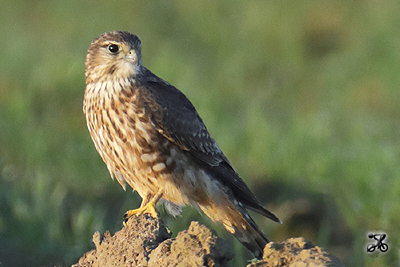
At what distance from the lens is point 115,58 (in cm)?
465

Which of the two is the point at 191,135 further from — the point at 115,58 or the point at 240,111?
the point at 240,111

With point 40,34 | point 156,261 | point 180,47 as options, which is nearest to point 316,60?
point 180,47

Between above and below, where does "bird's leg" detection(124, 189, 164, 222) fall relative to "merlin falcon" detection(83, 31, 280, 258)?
below

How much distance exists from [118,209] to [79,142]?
126 centimetres

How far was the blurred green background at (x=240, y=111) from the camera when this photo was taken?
6297mm

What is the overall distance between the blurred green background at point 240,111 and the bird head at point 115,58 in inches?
58.7

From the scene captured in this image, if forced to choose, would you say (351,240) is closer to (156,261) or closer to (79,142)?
(79,142)

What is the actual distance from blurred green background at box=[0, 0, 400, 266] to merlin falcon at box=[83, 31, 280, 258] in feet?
3.65

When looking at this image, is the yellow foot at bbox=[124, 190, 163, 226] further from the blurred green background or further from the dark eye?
the blurred green background

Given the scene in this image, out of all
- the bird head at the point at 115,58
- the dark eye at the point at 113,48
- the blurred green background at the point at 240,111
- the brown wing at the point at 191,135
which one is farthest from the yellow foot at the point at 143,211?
the blurred green background at the point at 240,111

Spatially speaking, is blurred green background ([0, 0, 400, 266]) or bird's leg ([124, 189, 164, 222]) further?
blurred green background ([0, 0, 400, 266])

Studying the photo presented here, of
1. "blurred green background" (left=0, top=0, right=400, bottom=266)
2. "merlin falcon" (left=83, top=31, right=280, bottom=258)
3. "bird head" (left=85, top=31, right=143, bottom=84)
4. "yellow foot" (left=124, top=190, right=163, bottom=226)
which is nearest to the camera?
"yellow foot" (left=124, top=190, right=163, bottom=226)

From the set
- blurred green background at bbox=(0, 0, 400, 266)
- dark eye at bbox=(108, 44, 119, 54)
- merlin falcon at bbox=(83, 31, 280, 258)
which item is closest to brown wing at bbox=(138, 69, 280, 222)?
merlin falcon at bbox=(83, 31, 280, 258)

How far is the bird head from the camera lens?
4602mm
